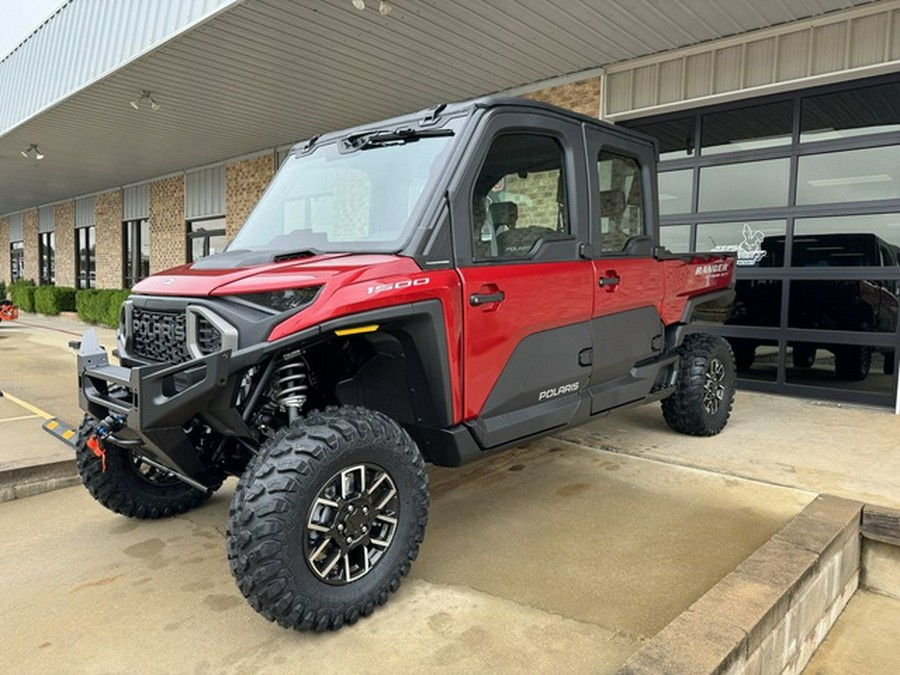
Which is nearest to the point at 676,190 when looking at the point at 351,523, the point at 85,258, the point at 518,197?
the point at 518,197

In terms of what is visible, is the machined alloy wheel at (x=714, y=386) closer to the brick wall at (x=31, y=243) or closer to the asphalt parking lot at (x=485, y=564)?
the asphalt parking lot at (x=485, y=564)

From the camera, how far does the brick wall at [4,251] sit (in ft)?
92.8

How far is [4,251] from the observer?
1134 inches

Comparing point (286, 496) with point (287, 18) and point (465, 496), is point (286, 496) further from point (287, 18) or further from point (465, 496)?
point (287, 18)

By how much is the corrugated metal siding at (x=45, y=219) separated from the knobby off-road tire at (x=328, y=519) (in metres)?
25.1

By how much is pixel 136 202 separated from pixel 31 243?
10922mm

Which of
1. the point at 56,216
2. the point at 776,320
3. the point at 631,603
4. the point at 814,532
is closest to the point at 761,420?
the point at 776,320

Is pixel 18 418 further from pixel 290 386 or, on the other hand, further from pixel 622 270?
pixel 622 270

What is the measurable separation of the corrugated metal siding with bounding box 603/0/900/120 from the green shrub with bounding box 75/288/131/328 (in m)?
12.3

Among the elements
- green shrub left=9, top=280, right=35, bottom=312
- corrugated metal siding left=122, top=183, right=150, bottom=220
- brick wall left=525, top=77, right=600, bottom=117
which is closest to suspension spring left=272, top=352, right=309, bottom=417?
brick wall left=525, top=77, right=600, bottom=117

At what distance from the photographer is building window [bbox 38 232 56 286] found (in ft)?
79.9

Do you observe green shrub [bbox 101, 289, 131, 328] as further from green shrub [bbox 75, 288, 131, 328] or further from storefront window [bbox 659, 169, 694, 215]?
storefront window [bbox 659, 169, 694, 215]

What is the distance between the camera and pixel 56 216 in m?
22.7

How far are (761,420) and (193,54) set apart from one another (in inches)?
301
